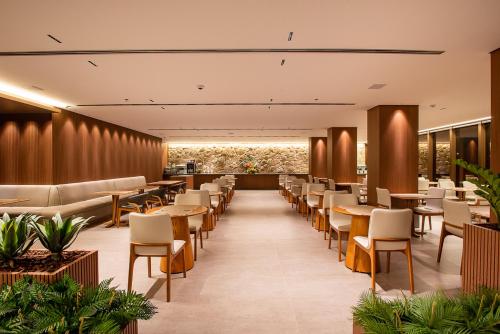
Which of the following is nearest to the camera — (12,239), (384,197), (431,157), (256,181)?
(12,239)

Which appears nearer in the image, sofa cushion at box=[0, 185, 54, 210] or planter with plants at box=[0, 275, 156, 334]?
planter with plants at box=[0, 275, 156, 334]

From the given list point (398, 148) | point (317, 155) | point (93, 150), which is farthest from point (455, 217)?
point (317, 155)

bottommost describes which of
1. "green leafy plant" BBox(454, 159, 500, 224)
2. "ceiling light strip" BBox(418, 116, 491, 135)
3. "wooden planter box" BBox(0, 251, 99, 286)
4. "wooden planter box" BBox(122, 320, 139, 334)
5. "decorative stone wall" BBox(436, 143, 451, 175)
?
"wooden planter box" BBox(122, 320, 139, 334)

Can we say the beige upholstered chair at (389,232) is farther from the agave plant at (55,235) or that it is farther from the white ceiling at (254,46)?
the agave plant at (55,235)

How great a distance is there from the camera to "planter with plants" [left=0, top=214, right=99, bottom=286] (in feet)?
6.34

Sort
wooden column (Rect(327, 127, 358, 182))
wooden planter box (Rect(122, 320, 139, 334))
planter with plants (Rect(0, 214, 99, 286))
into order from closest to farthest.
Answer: wooden planter box (Rect(122, 320, 139, 334)) < planter with plants (Rect(0, 214, 99, 286)) < wooden column (Rect(327, 127, 358, 182))

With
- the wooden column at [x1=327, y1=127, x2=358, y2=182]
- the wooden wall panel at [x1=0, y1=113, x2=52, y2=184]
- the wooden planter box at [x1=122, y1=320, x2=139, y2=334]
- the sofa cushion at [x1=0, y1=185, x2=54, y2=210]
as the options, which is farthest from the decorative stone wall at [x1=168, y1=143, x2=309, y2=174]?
the wooden planter box at [x1=122, y1=320, x2=139, y2=334]

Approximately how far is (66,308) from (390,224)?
10.7 feet

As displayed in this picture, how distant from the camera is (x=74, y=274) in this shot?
6.81 ft

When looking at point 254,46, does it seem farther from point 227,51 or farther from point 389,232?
point 389,232

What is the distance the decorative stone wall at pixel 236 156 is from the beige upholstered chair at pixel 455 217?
1396cm

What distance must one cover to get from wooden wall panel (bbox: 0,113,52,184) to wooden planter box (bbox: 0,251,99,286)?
6.58 m

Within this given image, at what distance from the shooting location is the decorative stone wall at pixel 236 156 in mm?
18641

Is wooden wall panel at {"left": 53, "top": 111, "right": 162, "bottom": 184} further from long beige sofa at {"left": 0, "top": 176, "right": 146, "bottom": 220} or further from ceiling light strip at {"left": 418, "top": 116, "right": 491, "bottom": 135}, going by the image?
ceiling light strip at {"left": 418, "top": 116, "right": 491, "bottom": 135}
